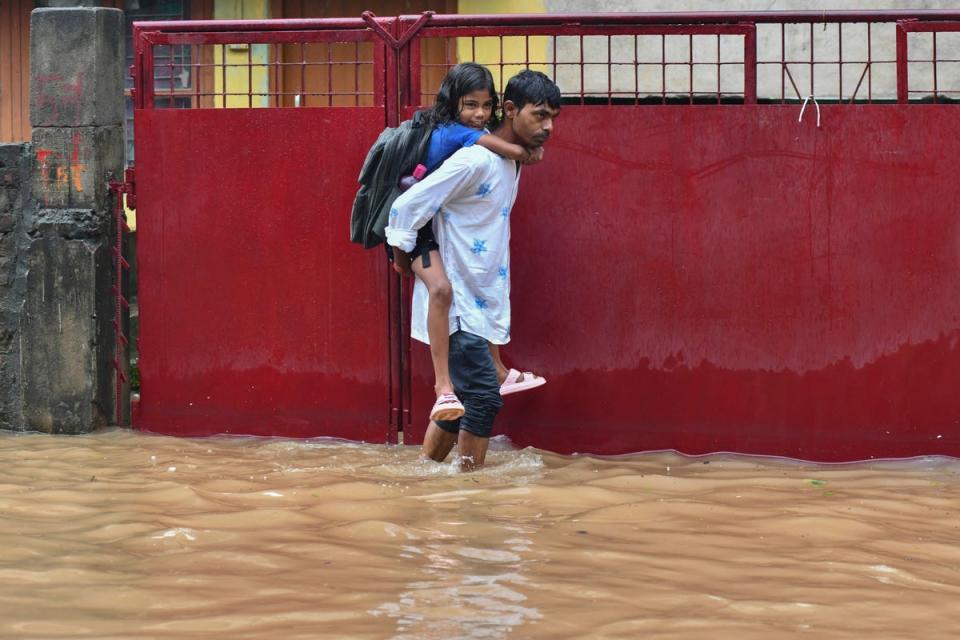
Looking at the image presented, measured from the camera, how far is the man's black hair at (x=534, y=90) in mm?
5355

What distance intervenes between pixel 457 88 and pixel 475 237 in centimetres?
64

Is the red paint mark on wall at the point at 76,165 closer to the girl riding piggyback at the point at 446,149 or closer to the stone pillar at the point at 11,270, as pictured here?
the stone pillar at the point at 11,270

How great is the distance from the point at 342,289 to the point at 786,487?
234 centimetres

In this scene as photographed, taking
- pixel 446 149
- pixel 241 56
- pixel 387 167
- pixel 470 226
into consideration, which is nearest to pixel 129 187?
pixel 387 167

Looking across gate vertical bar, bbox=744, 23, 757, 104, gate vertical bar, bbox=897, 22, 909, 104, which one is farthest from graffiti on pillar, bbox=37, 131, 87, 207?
gate vertical bar, bbox=897, 22, 909, 104

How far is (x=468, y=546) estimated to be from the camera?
4215 millimetres

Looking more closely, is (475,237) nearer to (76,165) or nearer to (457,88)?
(457,88)

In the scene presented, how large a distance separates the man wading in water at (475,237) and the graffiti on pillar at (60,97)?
2.09 m

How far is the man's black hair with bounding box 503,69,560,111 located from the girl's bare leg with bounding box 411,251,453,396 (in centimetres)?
79

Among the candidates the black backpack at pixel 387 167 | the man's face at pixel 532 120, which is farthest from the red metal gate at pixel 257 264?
the man's face at pixel 532 120

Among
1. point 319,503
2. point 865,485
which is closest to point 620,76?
point 865,485

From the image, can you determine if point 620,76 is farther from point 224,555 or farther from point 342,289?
point 224,555

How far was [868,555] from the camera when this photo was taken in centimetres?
412

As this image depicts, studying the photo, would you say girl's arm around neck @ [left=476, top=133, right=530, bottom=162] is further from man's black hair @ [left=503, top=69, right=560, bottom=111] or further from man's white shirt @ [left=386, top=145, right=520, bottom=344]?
man's black hair @ [left=503, top=69, right=560, bottom=111]
